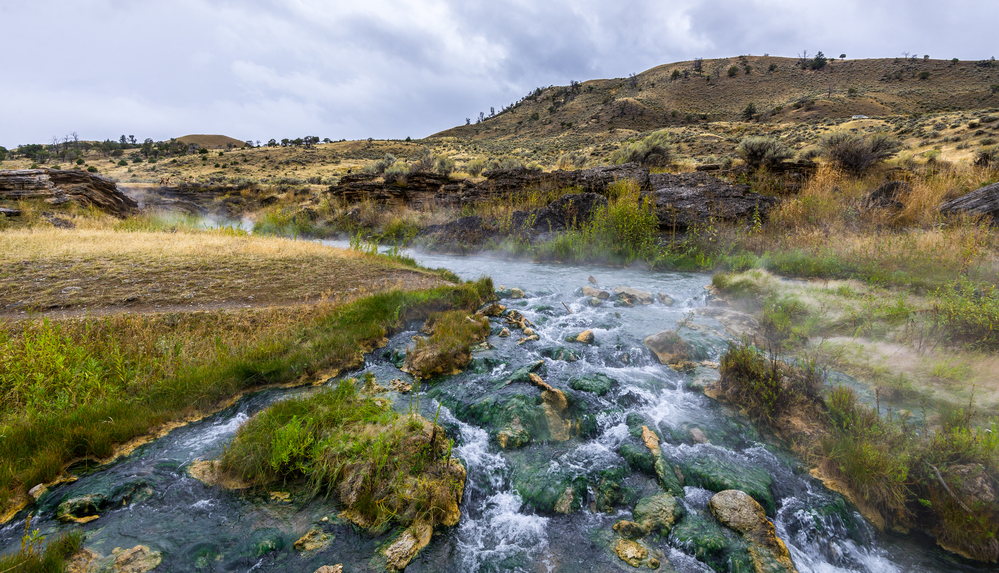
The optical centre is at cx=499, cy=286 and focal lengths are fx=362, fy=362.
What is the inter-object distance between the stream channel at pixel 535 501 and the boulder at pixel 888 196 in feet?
31.0

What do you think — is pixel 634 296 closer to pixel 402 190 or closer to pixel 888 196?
pixel 888 196

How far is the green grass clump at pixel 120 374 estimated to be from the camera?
331 centimetres

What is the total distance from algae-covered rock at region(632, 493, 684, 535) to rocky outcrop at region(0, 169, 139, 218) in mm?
23906

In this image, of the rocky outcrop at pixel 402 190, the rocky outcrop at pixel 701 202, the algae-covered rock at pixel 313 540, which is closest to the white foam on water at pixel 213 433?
the algae-covered rock at pixel 313 540

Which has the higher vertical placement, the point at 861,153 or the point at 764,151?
the point at 764,151

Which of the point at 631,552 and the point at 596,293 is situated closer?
the point at 631,552

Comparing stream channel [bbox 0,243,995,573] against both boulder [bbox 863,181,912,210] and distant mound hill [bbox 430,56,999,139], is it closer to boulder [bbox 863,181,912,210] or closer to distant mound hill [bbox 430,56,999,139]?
boulder [bbox 863,181,912,210]

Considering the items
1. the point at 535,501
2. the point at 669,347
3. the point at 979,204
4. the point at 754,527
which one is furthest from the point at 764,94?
the point at 535,501

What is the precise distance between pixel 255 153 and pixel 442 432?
243 ft

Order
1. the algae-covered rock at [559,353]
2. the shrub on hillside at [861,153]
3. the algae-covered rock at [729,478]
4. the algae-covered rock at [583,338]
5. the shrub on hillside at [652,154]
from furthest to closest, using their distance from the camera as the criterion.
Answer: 1. the shrub on hillside at [652,154]
2. the shrub on hillside at [861,153]
3. the algae-covered rock at [583,338]
4. the algae-covered rock at [559,353]
5. the algae-covered rock at [729,478]

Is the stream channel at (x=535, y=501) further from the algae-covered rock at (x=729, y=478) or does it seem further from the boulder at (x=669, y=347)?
the boulder at (x=669, y=347)

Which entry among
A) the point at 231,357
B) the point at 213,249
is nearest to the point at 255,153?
the point at 213,249

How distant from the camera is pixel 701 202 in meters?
12.5

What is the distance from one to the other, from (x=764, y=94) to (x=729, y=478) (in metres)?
73.7
